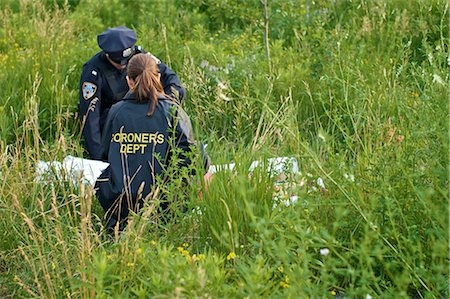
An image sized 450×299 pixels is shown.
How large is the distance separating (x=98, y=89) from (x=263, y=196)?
214 cm

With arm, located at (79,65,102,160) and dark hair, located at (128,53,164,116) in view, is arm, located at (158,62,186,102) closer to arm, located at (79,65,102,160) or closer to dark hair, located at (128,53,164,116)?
arm, located at (79,65,102,160)

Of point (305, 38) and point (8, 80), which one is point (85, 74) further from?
point (305, 38)

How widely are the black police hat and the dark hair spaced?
1.05 meters

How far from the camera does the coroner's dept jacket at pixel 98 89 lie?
18.9 ft

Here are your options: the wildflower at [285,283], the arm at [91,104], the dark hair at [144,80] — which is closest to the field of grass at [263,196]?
the wildflower at [285,283]

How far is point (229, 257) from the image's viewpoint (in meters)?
3.52

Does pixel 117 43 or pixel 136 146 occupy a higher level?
pixel 117 43

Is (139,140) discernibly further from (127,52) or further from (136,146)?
(127,52)

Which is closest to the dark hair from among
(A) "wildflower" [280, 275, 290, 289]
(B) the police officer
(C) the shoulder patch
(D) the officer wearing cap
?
(B) the police officer

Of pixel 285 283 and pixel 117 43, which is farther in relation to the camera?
pixel 117 43

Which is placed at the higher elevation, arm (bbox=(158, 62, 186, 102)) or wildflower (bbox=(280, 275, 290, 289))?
wildflower (bbox=(280, 275, 290, 289))

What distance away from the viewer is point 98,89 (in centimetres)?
578

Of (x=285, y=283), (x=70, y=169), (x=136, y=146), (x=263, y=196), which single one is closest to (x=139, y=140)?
(x=136, y=146)

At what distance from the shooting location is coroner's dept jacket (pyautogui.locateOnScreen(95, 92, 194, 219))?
456 centimetres
